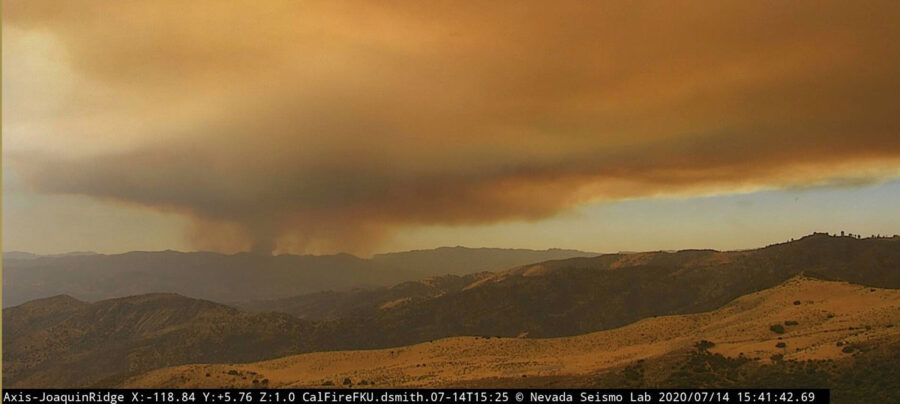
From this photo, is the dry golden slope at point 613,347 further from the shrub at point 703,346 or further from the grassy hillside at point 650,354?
the shrub at point 703,346

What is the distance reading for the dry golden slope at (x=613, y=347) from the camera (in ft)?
160

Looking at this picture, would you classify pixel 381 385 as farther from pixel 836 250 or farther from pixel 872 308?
pixel 836 250

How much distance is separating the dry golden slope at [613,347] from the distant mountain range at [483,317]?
43.4 metres

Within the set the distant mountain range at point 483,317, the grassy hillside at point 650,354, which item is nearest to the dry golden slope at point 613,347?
the grassy hillside at point 650,354

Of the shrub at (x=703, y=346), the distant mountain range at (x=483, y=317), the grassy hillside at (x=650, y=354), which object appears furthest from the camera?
the distant mountain range at (x=483, y=317)

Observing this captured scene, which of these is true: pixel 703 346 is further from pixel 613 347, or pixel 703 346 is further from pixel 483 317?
pixel 483 317

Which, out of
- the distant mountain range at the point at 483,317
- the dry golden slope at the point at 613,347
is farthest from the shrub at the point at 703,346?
the distant mountain range at the point at 483,317

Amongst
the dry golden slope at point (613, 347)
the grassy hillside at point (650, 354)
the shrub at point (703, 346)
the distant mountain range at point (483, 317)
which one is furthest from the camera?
the distant mountain range at point (483, 317)

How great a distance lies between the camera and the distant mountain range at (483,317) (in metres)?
118

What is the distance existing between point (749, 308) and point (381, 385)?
5248cm

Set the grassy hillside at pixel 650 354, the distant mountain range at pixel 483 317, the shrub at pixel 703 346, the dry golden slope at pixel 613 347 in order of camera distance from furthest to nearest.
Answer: the distant mountain range at pixel 483 317
the dry golden slope at pixel 613 347
the shrub at pixel 703 346
the grassy hillside at pixel 650 354

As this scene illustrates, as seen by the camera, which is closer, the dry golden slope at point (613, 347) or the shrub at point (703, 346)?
the shrub at point (703, 346)
